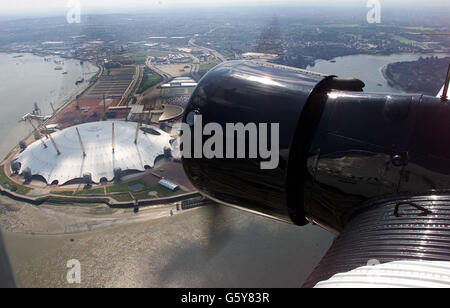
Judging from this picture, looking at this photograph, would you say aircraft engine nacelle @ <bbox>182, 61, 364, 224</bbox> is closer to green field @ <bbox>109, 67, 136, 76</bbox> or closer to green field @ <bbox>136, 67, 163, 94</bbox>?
green field @ <bbox>136, 67, 163, 94</bbox>

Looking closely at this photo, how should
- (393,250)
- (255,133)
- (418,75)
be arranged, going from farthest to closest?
(418,75)
(255,133)
(393,250)

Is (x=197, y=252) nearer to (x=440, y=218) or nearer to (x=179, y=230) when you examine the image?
(x=179, y=230)

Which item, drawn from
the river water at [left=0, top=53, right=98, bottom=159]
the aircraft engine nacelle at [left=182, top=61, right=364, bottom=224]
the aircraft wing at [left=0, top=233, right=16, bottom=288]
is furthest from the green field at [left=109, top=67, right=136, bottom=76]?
the aircraft wing at [left=0, top=233, right=16, bottom=288]

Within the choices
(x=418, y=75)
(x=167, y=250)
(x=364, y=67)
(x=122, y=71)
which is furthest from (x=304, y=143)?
(x=122, y=71)

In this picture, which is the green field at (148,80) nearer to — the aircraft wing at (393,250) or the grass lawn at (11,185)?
the grass lawn at (11,185)

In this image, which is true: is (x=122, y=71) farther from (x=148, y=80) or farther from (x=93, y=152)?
(x=93, y=152)
